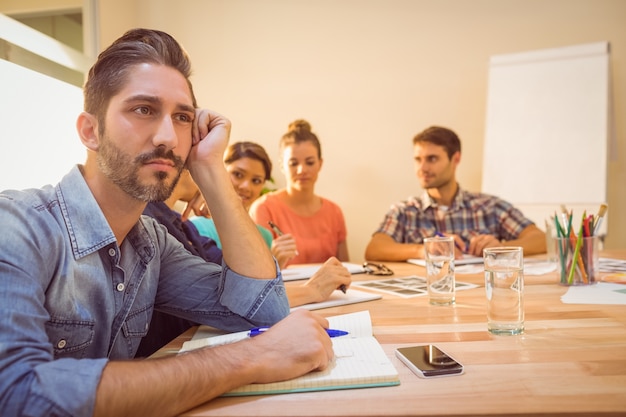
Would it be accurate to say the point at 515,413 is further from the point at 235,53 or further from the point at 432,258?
the point at 235,53

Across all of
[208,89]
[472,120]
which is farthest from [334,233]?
[208,89]

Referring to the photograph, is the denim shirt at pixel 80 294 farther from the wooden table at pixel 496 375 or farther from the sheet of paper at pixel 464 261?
the sheet of paper at pixel 464 261

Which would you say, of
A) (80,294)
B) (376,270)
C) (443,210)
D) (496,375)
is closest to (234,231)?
(80,294)

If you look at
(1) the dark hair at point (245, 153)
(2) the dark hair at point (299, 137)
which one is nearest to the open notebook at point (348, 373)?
(1) the dark hair at point (245, 153)

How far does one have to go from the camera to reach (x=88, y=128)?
994mm

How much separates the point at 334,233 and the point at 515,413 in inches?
97.0

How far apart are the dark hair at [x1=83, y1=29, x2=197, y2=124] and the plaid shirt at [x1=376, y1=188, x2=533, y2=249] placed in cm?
189

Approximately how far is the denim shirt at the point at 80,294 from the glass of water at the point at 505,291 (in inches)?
16.9

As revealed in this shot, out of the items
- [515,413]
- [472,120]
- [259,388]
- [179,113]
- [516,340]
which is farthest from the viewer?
[472,120]

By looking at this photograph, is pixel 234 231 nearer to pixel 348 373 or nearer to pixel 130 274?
pixel 130 274

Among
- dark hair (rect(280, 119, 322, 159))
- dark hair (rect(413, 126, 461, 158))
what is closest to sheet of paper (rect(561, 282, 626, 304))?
dark hair (rect(413, 126, 461, 158))

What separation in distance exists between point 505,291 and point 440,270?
1.05 ft

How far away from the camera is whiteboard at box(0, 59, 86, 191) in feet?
7.64

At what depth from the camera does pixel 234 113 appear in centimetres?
388
